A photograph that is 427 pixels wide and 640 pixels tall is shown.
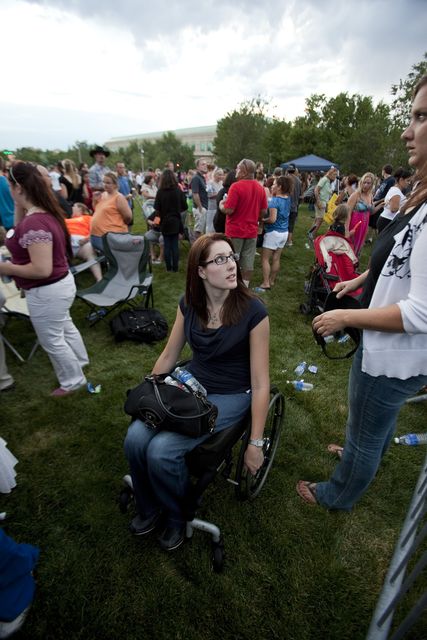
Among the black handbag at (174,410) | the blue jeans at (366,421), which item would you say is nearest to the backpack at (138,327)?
the black handbag at (174,410)

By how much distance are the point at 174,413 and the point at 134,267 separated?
11.9ft

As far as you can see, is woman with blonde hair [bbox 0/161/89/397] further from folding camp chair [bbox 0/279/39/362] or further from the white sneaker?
the white sneaker

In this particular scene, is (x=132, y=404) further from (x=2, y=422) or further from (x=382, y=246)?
(x=2, y=422)

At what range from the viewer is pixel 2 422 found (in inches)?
111

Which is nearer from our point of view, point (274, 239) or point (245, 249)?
point (245, 249)

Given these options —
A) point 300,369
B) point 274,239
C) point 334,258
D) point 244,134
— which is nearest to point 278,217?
point 274,239

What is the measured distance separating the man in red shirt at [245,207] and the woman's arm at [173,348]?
2621 mm

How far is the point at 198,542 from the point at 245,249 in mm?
4280

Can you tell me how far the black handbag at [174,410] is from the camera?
5.28 feet

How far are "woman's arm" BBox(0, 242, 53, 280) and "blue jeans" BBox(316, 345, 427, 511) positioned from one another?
240cm

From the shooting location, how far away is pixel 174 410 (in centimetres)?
163

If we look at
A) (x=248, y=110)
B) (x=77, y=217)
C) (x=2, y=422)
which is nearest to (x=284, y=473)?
(x=2, y=422)

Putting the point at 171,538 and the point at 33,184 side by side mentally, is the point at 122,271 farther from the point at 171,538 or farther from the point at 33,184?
the point at 171,538

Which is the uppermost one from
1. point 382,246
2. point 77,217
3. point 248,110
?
point 248,110
